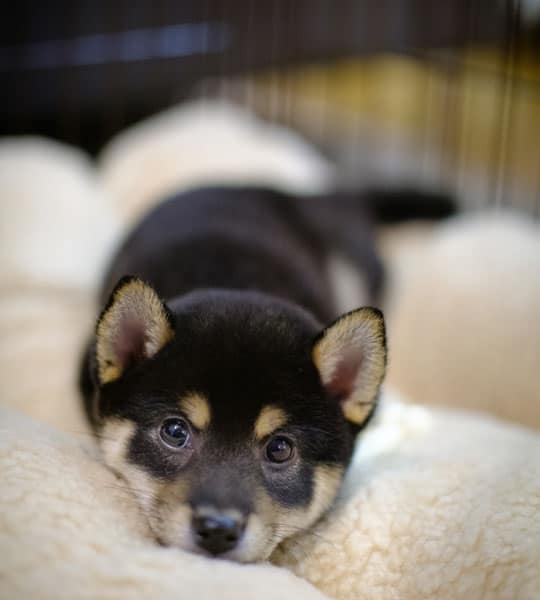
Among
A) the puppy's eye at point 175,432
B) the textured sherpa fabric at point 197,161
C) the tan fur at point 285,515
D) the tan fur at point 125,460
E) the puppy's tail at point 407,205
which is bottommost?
the tan fur at point 285,515

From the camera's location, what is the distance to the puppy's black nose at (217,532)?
1.44 meters

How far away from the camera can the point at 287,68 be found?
4438 millimetres

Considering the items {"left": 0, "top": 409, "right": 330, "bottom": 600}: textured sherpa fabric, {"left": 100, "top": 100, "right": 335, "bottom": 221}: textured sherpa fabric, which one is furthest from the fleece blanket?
{"left": 100, "top": 100, "right": 335, "bottom": 221}: textured sherpa fabric

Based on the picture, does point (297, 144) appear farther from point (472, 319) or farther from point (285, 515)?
point (285, 515)

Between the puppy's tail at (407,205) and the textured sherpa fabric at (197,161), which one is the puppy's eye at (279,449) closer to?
the textured sherpa fabric at (197,161)

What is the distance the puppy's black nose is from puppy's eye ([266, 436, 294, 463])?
0.65ft

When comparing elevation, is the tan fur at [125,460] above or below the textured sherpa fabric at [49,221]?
below

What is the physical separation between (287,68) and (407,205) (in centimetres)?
137

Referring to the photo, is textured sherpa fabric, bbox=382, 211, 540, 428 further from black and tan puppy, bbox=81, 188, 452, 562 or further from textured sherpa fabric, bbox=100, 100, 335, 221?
black and tan puppy, bbox=81, 188, 452, 562

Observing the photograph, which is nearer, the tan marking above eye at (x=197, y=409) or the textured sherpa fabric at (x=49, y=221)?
the tan marking above eye at (x=197, y=409)

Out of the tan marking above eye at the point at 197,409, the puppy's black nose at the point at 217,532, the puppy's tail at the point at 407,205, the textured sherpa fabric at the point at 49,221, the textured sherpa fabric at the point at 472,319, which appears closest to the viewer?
the puppy's black nose at the point at 217,532

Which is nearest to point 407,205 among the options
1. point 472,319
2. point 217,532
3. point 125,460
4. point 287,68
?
point 472,319

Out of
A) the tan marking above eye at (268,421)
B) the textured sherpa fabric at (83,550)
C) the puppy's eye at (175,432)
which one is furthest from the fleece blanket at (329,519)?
the tan marking above eye at (268,421)

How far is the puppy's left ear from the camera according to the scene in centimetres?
167
